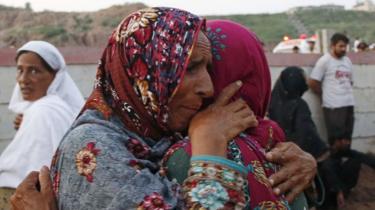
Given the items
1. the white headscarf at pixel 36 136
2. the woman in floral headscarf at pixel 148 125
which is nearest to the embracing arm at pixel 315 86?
the white headscarf at pixel 36 136

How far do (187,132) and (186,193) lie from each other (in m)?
0.25

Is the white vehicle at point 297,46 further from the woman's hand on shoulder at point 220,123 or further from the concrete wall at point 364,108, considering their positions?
the woman's hand on shoulder at point 220,123

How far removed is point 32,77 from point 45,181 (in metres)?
2.30

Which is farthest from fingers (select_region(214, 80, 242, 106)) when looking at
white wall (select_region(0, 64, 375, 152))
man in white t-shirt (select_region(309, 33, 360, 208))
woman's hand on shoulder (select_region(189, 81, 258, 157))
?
man in white t-shirt (select_region(309, 33, 360, 208))

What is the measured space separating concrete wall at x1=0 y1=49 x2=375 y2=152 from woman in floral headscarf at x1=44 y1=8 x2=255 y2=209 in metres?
4.35

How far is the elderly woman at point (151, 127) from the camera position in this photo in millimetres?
1428

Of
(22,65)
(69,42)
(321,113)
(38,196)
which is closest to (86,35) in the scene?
(69,42)

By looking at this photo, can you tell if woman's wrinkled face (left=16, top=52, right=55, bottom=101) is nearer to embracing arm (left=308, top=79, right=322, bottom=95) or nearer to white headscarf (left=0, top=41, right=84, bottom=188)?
white headscarf (left=0, top=41, right=84, bottom=188)

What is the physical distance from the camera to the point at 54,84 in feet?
12.9

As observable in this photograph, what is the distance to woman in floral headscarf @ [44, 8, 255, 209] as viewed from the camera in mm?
1427

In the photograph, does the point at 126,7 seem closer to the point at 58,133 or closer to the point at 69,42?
the point at 69,42

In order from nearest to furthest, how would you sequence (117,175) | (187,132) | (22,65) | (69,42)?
(117,175), (187,132), (22,65), (69,42)

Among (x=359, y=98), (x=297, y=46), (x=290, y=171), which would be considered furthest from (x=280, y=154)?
(x=297, y=46)

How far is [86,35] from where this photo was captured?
21891 mm
